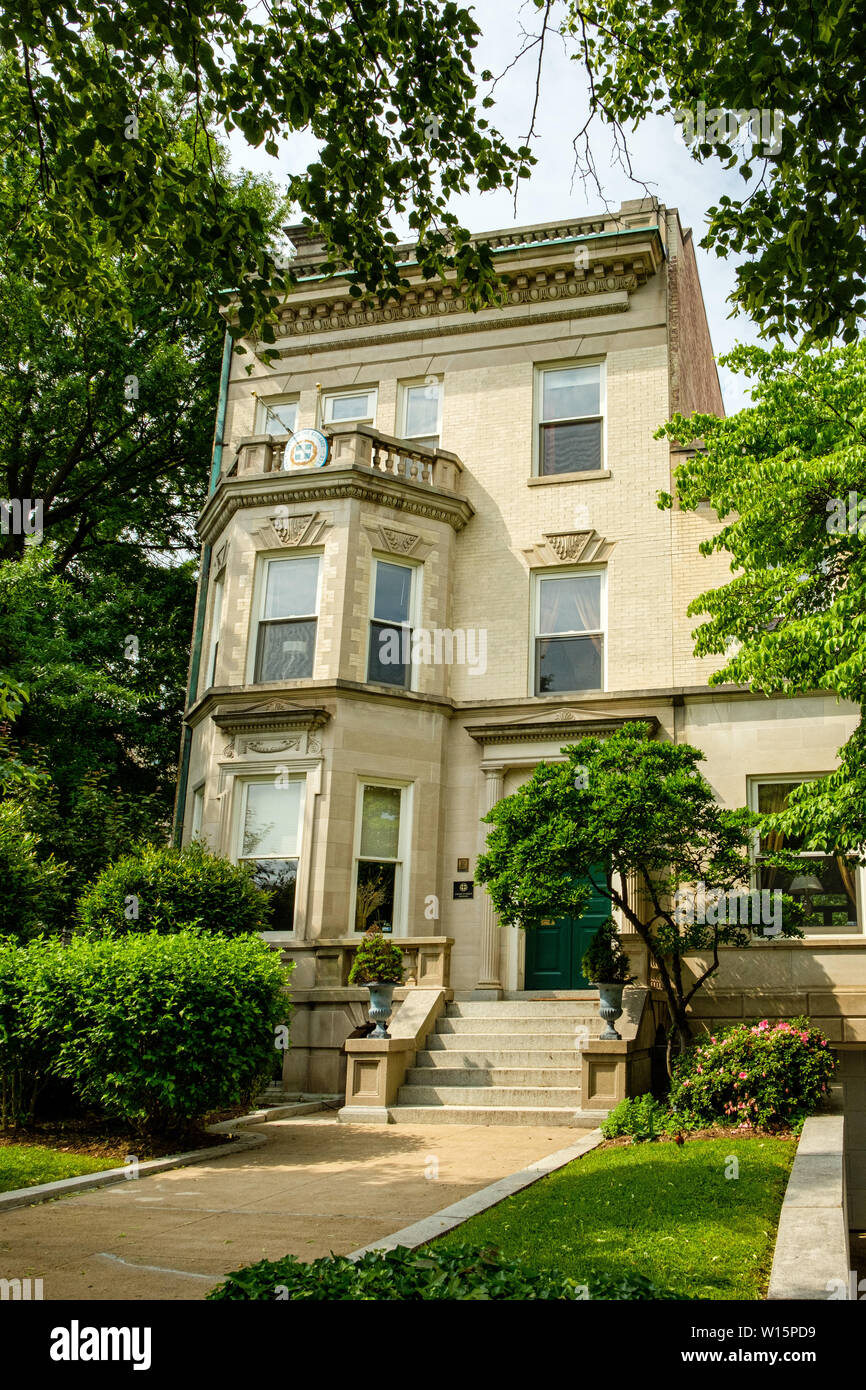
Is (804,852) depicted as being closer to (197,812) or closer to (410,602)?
(410,602)

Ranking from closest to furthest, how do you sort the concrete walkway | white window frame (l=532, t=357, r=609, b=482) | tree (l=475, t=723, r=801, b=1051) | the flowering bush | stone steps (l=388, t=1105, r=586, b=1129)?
the concrete walkway < the flowering bush < stone steps (l=388, t=1105, r=586, b=1129) < tree (l=475, t=723, r=801, b=1051) < white window frame (l=532, t=357, r=609, b=482)

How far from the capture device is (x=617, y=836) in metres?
12.9

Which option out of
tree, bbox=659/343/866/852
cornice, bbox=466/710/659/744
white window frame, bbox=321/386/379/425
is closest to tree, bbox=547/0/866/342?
tree, bbox=659/343/866/852

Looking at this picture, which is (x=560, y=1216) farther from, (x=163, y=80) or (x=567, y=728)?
(x=567, y=728)

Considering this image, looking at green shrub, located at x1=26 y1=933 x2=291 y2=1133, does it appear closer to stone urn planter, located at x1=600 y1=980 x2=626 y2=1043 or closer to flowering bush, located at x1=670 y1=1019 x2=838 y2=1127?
stone urn planter, located at x1=600 y1=980 x2=626 y2=1043

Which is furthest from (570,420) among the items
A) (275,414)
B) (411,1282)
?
(411,1282)

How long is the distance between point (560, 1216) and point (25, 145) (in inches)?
391

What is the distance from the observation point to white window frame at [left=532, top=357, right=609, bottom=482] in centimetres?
2003

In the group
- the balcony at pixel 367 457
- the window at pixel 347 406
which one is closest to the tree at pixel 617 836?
the balcony at pixel 367 457

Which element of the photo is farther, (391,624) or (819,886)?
(391,624)

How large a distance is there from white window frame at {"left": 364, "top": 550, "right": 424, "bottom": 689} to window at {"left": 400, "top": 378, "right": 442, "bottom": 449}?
3.01 m

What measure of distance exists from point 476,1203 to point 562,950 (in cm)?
1040

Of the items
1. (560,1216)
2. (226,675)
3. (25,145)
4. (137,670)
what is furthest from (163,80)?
(137,670)

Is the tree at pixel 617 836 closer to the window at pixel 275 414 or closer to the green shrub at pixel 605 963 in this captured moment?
the green shrub at pixel 605 963
